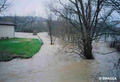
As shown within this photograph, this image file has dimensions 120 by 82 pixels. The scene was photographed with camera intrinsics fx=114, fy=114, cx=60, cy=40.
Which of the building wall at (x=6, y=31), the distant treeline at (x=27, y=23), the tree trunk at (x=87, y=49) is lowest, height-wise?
the tree trunk at (x=87, y=49)

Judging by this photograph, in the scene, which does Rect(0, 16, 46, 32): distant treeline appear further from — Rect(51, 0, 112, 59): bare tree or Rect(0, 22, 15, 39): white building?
Rect(51, 0, 112, 59): bare tree

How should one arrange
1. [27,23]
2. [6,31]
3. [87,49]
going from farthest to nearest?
[27,23]
[6,31]
[87,49]

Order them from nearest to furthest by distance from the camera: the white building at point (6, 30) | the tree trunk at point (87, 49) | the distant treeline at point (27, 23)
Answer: the tree trunk at point (87, 49)
the white building at point (6, 30)
the distant treeline at point (27, 23)

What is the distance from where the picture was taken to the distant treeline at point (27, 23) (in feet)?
119

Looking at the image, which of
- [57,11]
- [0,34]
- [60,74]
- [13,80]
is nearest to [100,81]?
[60,74]

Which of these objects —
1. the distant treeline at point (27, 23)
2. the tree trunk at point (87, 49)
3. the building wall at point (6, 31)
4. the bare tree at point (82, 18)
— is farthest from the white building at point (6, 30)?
the distant treeline at point (27, 23)

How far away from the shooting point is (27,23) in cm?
4122

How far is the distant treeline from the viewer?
1427 inches

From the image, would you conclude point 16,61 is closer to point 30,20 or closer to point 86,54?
point 86,54

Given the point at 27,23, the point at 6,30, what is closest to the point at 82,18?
the point at 6,30

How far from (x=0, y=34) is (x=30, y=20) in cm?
2704

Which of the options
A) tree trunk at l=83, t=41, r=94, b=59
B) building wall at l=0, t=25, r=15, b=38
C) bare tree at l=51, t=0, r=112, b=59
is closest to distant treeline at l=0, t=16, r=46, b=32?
building wall at l=0, t=25, r=15, b=38

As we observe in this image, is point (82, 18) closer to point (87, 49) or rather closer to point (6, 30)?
→ point (87, 49)

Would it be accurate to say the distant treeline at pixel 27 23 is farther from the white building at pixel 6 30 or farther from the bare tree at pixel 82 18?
the bare tree at pixel 82 18
